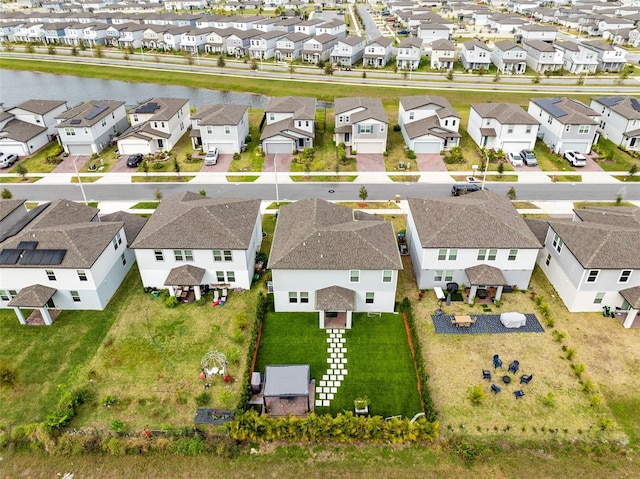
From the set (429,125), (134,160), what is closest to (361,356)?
(429,125)

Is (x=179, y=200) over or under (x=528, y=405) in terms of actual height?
over

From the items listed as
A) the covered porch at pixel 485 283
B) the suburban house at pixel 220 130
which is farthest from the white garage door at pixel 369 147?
the covered porch at pixel 485 283

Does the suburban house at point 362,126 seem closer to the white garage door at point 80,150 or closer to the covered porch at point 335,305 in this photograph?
the covered porch at point 335,305

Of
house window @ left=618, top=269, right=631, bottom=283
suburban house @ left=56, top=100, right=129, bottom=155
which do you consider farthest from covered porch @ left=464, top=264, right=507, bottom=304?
suburban house @ left=56, top=100, right=129, bottom=155

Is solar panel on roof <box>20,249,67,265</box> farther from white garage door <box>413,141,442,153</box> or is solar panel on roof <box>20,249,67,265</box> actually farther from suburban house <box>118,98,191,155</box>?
white garage door <box>413,141,442,153</box>

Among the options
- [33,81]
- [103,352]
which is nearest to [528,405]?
[103,352]

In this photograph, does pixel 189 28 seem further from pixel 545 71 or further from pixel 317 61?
pixel 545 71
